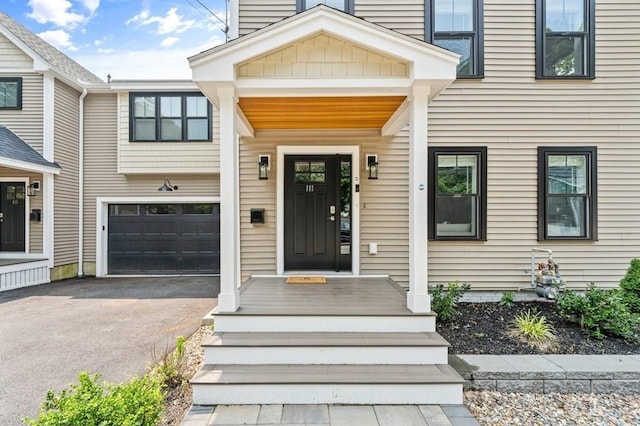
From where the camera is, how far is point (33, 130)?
7863 mm

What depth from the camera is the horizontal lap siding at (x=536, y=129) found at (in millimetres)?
5312

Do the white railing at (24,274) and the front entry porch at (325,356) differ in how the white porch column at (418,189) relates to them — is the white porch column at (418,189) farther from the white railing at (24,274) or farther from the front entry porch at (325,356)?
the white railing at (24,274)

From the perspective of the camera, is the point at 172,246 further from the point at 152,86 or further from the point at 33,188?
the point at 152,86

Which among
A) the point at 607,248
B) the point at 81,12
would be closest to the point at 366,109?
the point at 607,248

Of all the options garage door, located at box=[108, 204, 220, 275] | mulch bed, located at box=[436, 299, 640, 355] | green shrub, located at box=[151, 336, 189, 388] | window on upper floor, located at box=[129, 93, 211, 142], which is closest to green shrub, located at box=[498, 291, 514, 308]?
mulch bed, located at box=[436, 299, 640, 355]

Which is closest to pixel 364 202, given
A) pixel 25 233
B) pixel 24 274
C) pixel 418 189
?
pixel 418 189

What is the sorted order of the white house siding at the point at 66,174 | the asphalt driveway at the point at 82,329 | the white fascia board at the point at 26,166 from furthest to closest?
the white house siding at the point at 66,174 → the white fascia board at the point at 26,166 → the asphalt driveway at the point at 82,329

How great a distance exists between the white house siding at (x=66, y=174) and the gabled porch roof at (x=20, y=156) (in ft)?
1.27

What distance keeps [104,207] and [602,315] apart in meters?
10.3

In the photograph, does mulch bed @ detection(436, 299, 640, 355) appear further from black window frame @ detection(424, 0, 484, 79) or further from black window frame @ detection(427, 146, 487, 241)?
black window frame @ detection(424, 0, 484, 79)

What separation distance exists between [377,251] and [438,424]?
3075 millimetres

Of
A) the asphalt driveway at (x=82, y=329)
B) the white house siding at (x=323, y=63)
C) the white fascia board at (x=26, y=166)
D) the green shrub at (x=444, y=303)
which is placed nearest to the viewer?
the asphalt driveway at (x=82, y=329)

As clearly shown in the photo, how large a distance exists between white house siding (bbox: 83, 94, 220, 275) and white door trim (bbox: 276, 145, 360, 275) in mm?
3850

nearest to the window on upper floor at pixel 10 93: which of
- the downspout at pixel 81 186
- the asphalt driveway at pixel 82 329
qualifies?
the downspout at pixel 81 186
